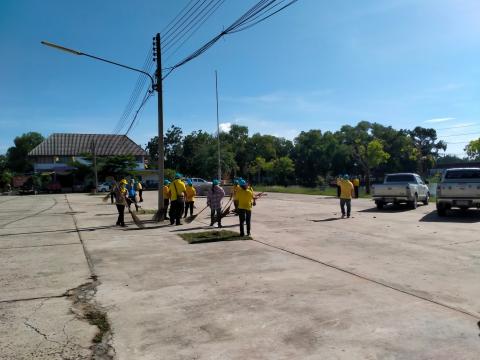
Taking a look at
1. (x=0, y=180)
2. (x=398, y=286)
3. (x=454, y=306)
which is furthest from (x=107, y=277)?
(x=0, y=180)

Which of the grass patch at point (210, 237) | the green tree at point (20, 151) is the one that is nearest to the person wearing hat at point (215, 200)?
the grass patch at point (210, 237)

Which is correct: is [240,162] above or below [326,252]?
above

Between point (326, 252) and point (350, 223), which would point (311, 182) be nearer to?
point (350, 223)

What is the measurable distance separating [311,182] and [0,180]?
185 feet

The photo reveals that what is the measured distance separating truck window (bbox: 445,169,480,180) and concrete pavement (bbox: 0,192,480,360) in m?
5.65

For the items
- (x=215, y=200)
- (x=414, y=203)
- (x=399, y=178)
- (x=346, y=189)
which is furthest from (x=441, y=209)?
(x=215, y=200)

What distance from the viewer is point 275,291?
6.52m

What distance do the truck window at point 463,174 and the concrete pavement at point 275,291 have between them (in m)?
5.65

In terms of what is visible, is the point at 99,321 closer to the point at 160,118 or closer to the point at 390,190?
the point at 160,118

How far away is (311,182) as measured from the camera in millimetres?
88438

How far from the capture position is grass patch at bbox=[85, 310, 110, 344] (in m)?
4.86

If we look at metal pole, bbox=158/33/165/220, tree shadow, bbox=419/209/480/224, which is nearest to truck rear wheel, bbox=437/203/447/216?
tree shadow, bbox=419/209/480/224

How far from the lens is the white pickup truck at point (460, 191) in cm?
1630

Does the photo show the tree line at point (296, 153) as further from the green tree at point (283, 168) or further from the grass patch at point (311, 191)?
the grass patch at point (311, 191)
